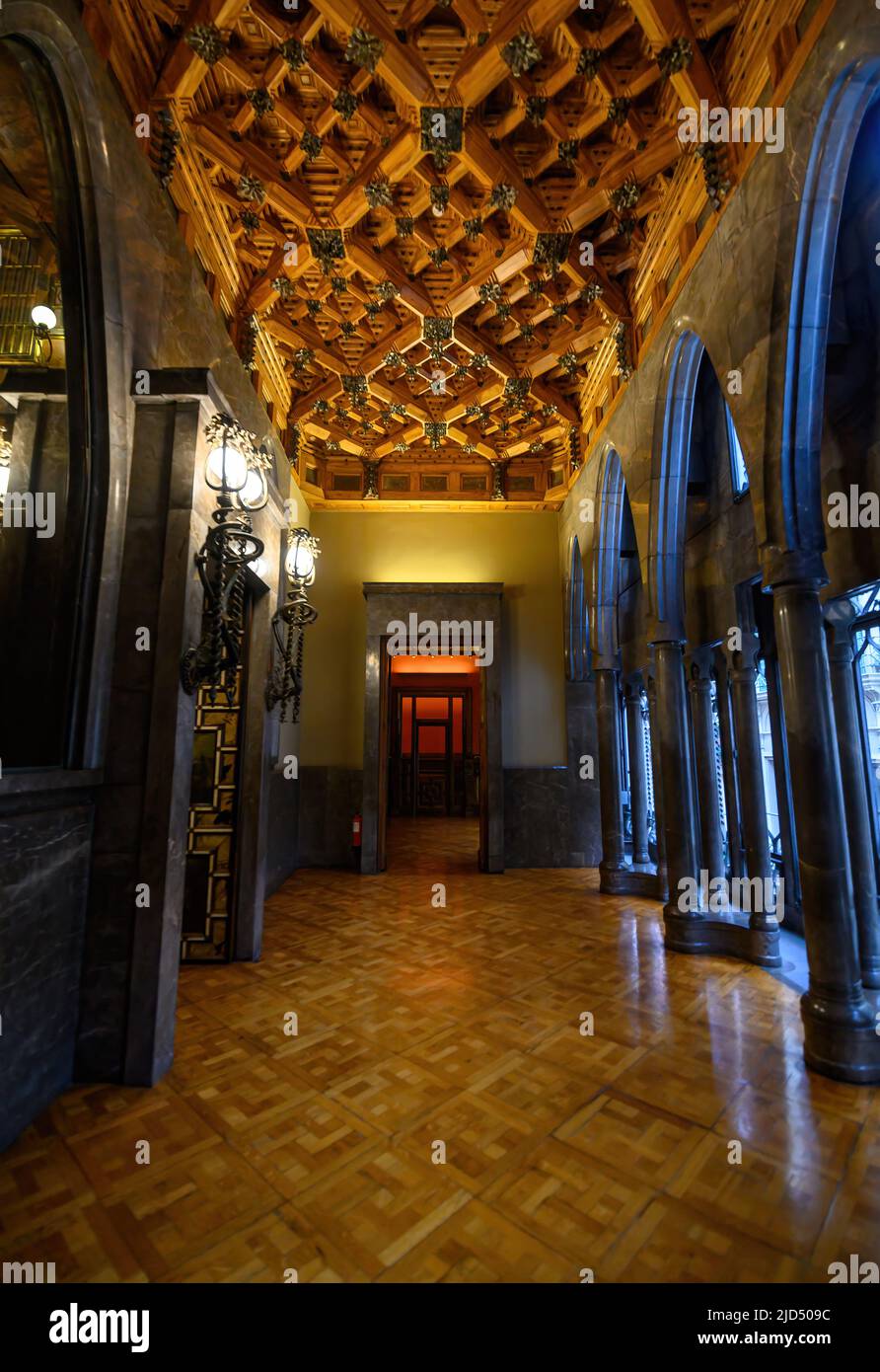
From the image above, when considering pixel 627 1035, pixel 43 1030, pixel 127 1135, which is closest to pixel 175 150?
pixel 43 1030

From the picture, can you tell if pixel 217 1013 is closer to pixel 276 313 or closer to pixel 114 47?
pixel 114 47

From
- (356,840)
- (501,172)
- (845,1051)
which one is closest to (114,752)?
(845,1051)

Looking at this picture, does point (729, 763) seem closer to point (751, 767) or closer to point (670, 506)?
point (751, 767)

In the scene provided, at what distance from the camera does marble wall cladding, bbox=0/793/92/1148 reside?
7.26ft

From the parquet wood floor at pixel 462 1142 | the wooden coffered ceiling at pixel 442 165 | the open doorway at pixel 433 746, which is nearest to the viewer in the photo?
the parquet wood floor at pixel 462 1142

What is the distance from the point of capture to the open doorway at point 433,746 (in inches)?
523

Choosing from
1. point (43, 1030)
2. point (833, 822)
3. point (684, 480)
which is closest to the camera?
point (43, 1030)

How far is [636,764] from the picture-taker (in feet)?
24.6

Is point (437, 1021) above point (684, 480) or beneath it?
A: beneath

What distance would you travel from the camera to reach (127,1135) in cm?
224

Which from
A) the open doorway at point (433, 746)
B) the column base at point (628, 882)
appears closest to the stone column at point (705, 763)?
the column base at point (628, 882)

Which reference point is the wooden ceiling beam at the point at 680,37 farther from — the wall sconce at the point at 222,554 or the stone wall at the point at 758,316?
the wall sconce at the point at 222,554

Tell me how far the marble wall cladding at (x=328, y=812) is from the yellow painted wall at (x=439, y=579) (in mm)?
216

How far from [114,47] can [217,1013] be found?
18.7ft
